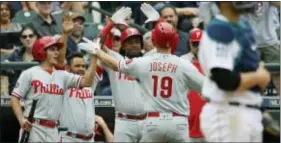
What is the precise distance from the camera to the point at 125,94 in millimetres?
11570

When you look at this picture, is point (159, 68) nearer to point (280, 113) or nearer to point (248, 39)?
point (280, 113)

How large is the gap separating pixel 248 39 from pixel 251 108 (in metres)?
0.45

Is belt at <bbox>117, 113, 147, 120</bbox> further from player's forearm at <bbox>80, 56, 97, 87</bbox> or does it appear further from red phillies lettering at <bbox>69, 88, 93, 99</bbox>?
player's forearm at <bbox>80, 56, 97, 87</bbox>

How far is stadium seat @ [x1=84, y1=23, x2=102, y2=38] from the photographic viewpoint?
1420 cm

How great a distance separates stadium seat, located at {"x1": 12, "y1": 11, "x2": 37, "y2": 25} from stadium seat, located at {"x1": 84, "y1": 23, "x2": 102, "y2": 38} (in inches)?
30.4

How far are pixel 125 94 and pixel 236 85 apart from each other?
517cm

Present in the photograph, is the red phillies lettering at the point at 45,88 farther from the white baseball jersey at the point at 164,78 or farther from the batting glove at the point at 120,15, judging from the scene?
the white baseball jersey at the point at 164,78

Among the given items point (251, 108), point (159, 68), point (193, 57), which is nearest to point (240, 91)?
point (251, 108)

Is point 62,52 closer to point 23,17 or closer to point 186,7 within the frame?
point 23,17

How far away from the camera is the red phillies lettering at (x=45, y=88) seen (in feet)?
35.4

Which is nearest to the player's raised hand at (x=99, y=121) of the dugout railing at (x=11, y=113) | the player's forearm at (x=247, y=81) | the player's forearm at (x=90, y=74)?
the dugout railing at (x=11, y=113)

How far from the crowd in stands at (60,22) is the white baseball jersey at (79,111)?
0.83 meters

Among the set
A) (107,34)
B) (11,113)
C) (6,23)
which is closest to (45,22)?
(6,23)

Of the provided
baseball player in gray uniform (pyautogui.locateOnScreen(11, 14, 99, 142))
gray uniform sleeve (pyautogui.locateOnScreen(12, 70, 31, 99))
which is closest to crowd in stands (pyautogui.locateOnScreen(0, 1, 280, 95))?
baseball player in gray uniform (pyautogui.locateOnScreen(11, 14, 99, 142))
